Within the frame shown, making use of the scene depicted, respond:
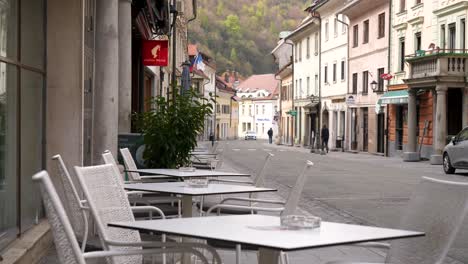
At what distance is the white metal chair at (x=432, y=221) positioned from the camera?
4.07 metres

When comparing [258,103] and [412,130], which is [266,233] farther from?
[258,103]

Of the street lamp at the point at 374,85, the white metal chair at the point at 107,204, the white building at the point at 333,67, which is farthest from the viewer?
the white building at the point at 333,67

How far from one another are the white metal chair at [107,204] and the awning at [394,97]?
33771 mm

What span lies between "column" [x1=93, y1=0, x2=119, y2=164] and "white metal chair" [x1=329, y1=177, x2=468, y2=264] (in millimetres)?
6545

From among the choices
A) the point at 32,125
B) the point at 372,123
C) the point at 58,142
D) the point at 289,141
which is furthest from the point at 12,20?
the point at 289,141

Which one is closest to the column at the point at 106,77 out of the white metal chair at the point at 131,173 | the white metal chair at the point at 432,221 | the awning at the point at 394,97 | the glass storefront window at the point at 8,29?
the white metal chair at the point at 131,173

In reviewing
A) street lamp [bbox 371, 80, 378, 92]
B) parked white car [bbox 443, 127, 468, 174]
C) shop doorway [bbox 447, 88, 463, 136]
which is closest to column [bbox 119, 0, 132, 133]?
parked white car [bbox 443, 127, 468, 174]

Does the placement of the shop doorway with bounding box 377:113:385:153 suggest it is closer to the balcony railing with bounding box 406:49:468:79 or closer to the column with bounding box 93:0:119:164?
the balcony railing with bounding box 406:49:468:79

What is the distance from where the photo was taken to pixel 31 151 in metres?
8.23

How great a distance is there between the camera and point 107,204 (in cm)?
479

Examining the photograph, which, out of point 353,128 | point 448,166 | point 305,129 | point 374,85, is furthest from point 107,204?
point 305,129

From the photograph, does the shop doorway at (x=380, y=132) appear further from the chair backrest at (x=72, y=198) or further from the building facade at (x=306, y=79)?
the chair backrest at (x=72, y=198)

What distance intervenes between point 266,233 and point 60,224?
105cm

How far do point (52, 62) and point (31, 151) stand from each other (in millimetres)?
1183
